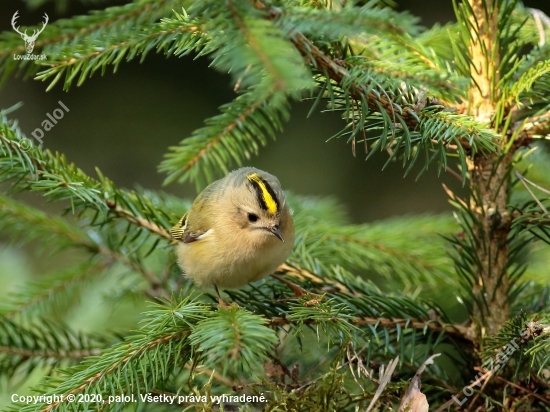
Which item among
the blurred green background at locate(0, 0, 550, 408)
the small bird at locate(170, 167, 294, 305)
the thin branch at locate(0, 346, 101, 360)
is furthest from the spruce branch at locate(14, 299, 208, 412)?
the blurred green background at locate(0, 0, 550, 408)

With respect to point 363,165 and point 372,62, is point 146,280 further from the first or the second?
point 363,165

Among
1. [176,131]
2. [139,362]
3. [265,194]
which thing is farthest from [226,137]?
[176,131]

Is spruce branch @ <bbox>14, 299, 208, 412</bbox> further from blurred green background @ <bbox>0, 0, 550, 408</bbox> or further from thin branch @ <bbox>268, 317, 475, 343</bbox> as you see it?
blurred green background @ <bbox>0, 0, 550, 408</bbox>

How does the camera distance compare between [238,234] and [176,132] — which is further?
[176,132]

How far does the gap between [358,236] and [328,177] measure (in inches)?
91.4

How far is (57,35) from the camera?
31.2 inches

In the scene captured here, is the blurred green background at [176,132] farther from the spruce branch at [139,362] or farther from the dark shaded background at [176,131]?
the spruce branch at [139,362]

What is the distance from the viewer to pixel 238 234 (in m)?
1.54

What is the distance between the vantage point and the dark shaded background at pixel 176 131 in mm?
3764

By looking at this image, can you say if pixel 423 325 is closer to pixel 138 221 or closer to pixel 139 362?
pixel 139 362

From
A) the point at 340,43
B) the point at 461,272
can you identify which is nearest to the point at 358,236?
the point at 461,272

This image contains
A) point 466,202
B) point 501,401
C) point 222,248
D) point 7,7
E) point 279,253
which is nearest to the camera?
point 501,401

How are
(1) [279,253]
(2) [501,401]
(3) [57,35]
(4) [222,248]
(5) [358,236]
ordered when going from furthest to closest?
(5) [358,236] → (4) [222,248] → (1) [279,253] → (2) [501,401] → (3) [57,35]

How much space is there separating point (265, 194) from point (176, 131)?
95.1 inches
